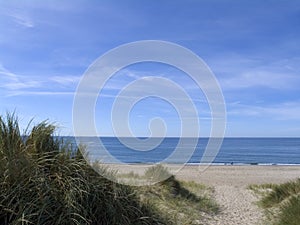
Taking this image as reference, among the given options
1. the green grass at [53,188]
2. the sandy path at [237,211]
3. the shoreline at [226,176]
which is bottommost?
the shoreline at [226,176]

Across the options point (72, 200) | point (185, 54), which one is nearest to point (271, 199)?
point (185, 54)

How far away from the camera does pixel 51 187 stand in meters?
3.99

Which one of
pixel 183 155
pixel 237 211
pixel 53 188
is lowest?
pixel 237 211

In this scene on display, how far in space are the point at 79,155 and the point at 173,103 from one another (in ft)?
7.18

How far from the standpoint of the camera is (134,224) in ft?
15.1

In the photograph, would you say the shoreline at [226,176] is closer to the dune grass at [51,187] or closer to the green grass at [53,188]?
the green grass at [53,188]

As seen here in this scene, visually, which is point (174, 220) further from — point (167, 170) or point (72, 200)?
point (167, 170)

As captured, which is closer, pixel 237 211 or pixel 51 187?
pixel 51 187

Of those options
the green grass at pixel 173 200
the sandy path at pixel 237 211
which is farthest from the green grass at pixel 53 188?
the sandy path at pixel 237 211

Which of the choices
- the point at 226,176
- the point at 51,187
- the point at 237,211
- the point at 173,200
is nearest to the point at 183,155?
the point at 226,176

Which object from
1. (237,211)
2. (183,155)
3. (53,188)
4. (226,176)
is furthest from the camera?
(226,176)

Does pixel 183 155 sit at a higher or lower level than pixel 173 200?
higher

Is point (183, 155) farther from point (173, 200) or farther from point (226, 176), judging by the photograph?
point (173, 200)

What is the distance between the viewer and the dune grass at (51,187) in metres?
3.84
